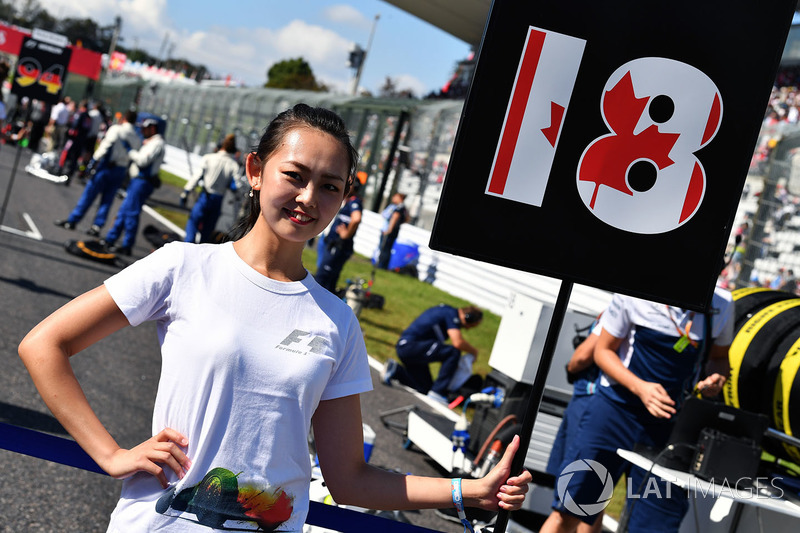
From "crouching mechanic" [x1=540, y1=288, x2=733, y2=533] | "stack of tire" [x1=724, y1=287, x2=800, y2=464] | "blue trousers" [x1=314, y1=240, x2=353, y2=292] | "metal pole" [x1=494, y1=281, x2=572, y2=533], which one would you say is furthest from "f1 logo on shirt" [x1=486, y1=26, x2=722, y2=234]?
"blue trousers" [x1=314, y1=240, x2=353, y2=292]

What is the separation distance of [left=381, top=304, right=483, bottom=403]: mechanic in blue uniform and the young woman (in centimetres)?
671

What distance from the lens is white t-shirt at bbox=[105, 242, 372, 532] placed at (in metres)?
1.76

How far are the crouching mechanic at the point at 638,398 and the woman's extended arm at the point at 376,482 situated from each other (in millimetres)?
2246

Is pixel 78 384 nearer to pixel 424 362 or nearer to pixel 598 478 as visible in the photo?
pixel 598 478

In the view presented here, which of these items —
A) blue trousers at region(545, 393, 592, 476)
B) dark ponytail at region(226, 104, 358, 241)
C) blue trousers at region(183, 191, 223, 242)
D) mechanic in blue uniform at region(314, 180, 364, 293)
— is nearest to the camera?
dark ponytail at region(226, 104, 358, 241)

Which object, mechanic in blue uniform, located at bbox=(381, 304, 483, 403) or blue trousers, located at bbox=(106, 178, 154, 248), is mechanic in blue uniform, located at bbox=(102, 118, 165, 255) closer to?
blue trousers, located at bbox=(106, 178, 154, 248)

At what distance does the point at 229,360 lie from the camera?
5.77 ft

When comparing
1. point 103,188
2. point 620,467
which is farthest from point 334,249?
point 620,467

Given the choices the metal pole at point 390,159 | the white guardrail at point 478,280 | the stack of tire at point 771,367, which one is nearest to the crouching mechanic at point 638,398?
the stack of tire at point 771,367

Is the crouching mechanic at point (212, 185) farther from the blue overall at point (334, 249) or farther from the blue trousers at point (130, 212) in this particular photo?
the blue overall at point (334, 249)

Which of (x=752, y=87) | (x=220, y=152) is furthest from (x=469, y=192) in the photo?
(x=220, y=152)

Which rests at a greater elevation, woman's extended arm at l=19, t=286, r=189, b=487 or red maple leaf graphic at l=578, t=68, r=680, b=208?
red maple leaf graphic at l=578, t=68, r=680, b=208

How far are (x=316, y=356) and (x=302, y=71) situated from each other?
101268 millimetres

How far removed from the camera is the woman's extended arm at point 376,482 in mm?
1980
